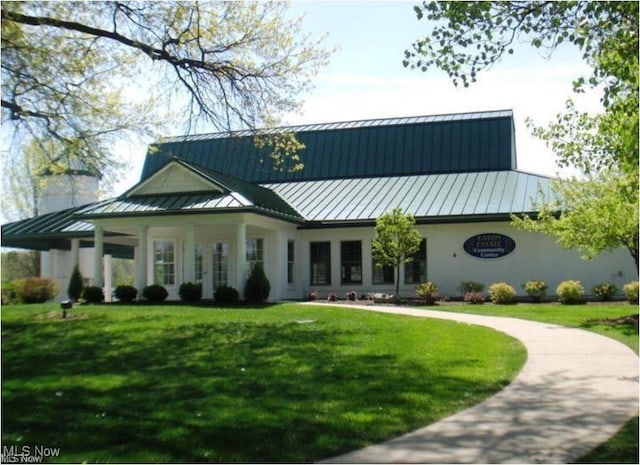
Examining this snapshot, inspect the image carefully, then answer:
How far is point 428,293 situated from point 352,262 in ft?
14.7

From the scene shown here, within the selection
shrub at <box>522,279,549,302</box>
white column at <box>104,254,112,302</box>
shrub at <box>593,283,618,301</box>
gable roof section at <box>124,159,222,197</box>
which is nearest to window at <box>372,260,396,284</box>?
shrub at <box>522,279,549,302</box>

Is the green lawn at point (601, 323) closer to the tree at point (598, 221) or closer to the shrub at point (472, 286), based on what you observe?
the tree at point (598, 221)

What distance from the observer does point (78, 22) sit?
45.2ft

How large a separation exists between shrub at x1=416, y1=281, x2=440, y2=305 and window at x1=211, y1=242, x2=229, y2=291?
7.47 metres

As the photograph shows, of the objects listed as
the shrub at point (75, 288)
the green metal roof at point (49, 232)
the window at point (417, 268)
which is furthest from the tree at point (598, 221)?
the green metal roof at point (49, 232)

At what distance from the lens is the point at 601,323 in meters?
15.2

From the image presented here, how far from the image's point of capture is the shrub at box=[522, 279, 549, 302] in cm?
2288

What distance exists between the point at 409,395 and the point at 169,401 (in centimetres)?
273

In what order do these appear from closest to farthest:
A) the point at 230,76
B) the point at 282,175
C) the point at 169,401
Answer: the point at 169,401 → the point at 230,76 → the point at 282,175

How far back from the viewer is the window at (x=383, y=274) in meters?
25.9

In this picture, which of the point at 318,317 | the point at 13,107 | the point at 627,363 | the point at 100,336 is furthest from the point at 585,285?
the point at 13,107

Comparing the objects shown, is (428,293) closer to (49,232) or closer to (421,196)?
(421,196)

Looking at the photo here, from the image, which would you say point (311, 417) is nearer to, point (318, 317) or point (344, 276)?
point (318, 317)

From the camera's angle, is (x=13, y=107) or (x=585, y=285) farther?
(x=585, y=285)
